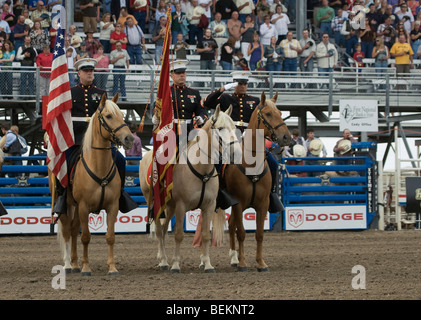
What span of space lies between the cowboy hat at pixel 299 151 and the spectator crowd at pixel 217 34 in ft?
11.8

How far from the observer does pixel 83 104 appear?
1185cm

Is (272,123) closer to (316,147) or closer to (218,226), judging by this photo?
(218,226)

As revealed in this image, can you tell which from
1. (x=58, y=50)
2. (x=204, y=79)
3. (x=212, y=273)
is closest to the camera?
(x=212, y=273)

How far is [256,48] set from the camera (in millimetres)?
24359

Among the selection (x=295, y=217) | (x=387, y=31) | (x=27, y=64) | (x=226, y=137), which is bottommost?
(x=295, y=217)

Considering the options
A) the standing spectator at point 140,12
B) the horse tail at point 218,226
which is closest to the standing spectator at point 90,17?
the standing spectator at point 140,12

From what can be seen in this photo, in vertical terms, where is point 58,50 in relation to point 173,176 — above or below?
above

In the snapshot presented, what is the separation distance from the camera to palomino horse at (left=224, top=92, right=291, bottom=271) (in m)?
11.3

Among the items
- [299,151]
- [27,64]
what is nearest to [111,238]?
[299,151]

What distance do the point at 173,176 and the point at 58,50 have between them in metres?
2.47

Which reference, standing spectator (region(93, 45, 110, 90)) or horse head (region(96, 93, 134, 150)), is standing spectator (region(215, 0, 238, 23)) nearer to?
standing spectator (region(93, 45, 110, 90))

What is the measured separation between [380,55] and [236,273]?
1626 cm
